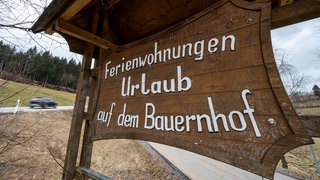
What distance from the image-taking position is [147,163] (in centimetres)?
654

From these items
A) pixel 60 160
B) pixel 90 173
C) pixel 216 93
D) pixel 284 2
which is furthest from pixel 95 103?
pixel 60 160

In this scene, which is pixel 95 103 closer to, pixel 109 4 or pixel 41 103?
pixel 109 4

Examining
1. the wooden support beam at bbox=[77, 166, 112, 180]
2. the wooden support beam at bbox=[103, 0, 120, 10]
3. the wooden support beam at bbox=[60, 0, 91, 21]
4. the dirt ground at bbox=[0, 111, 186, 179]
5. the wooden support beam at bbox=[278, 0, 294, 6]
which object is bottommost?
the dirt ground at bbox=[0, 111, 186, 179]

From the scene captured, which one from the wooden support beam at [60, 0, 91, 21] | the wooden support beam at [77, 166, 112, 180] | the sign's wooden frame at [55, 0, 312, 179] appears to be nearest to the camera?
the sign's wooden frame at [55, 0, 312, 179]

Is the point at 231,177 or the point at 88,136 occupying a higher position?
the point at 88,136

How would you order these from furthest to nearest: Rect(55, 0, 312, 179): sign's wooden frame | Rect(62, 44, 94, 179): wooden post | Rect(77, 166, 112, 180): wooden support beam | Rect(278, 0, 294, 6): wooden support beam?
Rect(62, 44, 94, 179): wooden post
Rect(77, 166, 112, 180): wooden support beam
Rect(278, 0, 294, 6): wooden support beam
Rect(55, 0, 312, 179): sign's wooden frame

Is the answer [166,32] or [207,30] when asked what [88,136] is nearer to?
[166,32]

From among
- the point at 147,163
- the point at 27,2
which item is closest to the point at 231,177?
the point at 147,163

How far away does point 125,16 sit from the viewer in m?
2.25

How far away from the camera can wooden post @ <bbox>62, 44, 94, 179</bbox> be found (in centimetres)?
207

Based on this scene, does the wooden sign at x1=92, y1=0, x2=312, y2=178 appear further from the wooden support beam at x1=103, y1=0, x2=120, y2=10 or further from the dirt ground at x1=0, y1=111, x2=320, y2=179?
the dirt ground at x1=0, y1=111, x2=320, y2=179

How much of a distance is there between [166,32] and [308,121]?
1.13 meters

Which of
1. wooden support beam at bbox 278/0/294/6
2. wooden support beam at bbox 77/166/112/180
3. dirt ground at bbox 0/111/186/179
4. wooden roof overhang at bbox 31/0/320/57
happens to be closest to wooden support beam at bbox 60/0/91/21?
wooden roof overhang at bbox 31/0/320/57

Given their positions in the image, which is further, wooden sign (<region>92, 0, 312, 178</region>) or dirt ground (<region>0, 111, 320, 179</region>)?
dirt ground (<region>0, 111, 320, 179</region>)
